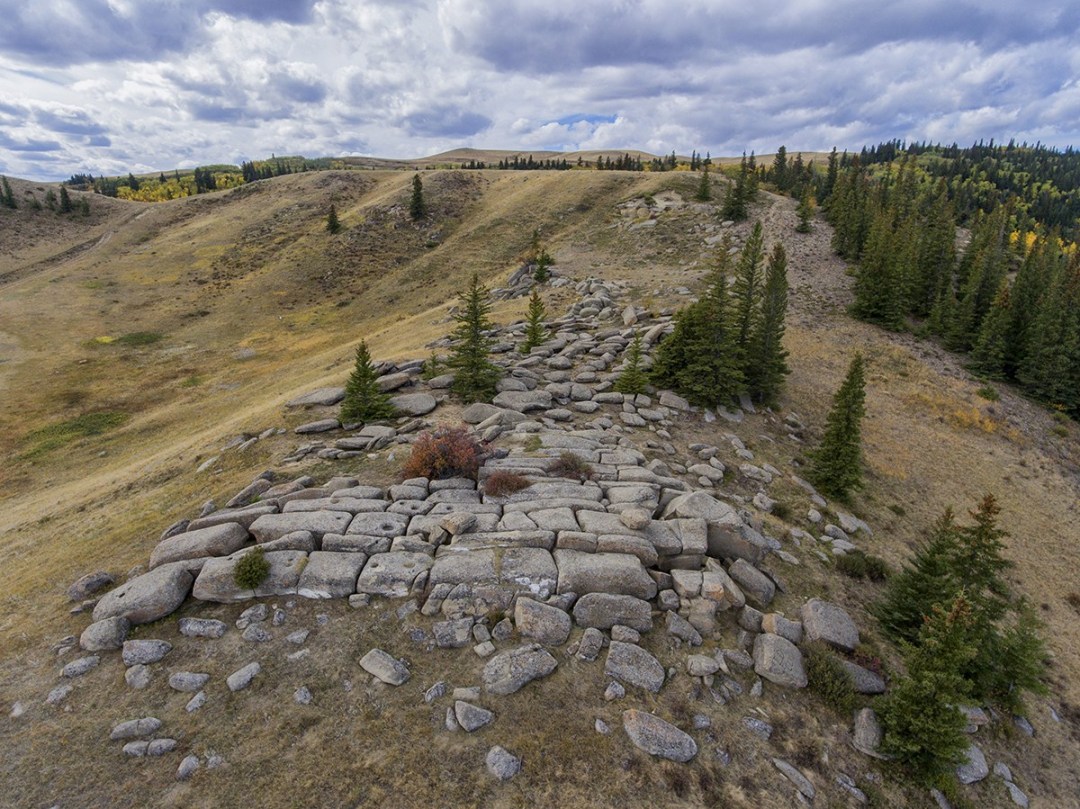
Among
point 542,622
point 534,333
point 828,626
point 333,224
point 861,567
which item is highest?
point 333,224

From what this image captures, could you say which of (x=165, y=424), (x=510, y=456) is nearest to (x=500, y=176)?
(x=165, y=424)

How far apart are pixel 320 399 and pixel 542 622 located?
17.1 metres

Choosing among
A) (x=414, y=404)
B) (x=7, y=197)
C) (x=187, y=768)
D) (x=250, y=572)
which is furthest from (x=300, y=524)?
(x=7, y=197)

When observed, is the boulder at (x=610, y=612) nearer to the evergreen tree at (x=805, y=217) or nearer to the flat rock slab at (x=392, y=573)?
the flat rock slab at (x=392, y=573)

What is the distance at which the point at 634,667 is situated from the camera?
1045 cm

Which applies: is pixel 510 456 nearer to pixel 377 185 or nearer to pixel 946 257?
pixel 946 257

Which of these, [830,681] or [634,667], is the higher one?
[634,667]

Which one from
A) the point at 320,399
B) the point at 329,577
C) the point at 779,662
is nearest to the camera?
the point at 779,662

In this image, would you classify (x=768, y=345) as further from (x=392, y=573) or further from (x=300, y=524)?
(x=300, y=524)

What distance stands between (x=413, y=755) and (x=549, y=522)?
638 centimetres

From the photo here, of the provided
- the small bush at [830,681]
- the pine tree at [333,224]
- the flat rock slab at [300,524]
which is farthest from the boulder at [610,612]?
the pine tree at [333,224]

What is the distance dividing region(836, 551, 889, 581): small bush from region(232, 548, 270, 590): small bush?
17203 mm

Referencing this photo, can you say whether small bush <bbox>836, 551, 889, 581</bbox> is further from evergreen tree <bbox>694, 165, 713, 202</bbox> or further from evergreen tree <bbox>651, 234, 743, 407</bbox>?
evergreen tree <bbox>694, 165, 713, 202</bbox>

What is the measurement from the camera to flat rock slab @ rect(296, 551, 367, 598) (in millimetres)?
11766
